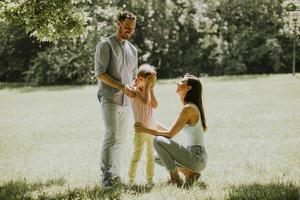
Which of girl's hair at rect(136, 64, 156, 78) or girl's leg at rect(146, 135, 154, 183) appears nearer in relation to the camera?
girl's hair at rect(136, 64, 156, 78)

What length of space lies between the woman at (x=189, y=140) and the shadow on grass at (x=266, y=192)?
1.95 feet

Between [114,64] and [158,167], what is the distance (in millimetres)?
2240

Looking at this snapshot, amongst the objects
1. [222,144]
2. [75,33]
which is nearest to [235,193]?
[75,33]

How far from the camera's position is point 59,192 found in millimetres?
5863

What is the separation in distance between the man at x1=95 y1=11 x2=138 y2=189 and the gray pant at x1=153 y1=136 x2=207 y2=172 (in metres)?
0.55

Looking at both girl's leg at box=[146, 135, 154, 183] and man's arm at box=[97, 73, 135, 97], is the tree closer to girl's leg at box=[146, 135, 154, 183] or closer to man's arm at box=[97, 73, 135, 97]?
man's arm at box=[97, 73, 135, 97]

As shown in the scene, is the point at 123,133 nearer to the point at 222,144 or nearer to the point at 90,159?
the point at 90,159

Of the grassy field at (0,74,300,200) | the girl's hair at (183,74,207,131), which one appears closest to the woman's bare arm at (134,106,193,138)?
the girl's hair at (183,74,207,131)

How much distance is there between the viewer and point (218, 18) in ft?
106

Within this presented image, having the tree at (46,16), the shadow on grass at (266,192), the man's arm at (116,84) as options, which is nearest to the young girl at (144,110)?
the man's arm at (116,84)

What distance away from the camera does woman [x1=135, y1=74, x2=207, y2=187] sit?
19.8 ft

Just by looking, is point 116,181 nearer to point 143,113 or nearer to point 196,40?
point 143,113

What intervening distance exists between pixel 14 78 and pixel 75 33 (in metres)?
27.8

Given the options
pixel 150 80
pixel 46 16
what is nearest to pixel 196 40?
pixel 46 16
